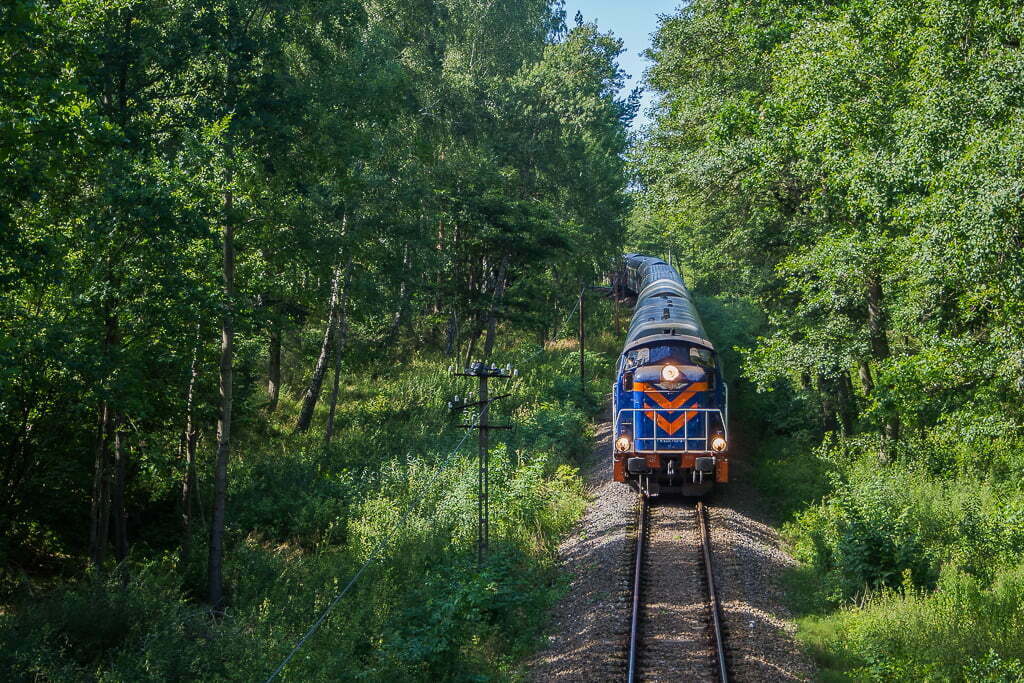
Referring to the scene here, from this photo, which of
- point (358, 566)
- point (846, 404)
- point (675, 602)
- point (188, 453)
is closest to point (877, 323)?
point (846, 404)

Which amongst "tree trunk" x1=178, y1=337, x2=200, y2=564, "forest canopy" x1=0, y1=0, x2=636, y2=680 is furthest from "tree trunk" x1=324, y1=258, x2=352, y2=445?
"tree trunk" x1=178, y1=337, x2=200, y2=564

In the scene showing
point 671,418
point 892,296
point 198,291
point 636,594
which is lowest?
point 636,594

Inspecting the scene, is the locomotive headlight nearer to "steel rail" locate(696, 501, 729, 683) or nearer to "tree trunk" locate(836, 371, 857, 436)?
"steel rail" locate(696, 501, 729, 683)

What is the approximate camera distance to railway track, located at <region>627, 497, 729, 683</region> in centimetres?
1137

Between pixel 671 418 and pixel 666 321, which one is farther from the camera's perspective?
pixel 666 321

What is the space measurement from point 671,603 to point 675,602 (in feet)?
0.26

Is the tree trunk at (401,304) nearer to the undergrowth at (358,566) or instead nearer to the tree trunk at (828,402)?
the undergrowth at (358,566)

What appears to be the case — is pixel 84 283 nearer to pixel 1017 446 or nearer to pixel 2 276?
→ pixel 2 276

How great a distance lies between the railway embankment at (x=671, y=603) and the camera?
1149cm

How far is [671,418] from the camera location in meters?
17.9

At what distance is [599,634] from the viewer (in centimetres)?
1247

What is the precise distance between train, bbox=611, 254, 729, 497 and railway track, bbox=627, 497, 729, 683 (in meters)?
0.89

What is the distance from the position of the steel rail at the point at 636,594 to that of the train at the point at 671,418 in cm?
83

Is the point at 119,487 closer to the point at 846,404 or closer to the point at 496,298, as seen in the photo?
the point at 496,298
